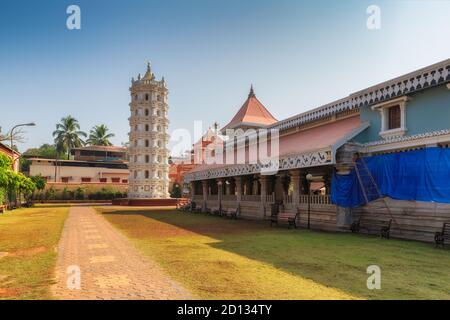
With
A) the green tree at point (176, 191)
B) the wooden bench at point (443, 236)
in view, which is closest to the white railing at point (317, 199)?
the wooden bench at point (443, 236)

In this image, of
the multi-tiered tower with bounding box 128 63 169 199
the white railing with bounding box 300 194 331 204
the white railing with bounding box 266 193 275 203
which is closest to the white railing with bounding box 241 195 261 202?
the white railing with bounding box 266 193 275 203

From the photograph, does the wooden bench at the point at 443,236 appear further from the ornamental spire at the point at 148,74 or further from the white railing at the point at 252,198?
the ornamental spire at the point at 148,74

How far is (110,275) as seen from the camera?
26.1 feet

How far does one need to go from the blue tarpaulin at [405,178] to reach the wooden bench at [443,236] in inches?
36.6

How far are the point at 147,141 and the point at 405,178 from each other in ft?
159

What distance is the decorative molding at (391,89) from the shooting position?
46.2ft

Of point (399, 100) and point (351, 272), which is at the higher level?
point (399, 100)

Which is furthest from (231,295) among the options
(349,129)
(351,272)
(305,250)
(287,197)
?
(287,197)

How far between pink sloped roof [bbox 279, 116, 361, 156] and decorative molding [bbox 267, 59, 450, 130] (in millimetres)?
704

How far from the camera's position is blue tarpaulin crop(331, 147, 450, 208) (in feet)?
42.4

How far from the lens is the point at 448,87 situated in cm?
1398

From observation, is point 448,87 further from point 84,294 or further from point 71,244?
point 71,244

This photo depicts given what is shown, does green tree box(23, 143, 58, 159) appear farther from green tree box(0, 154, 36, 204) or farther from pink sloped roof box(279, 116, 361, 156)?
pink sloped roof box(279, 116, 361, 156)
